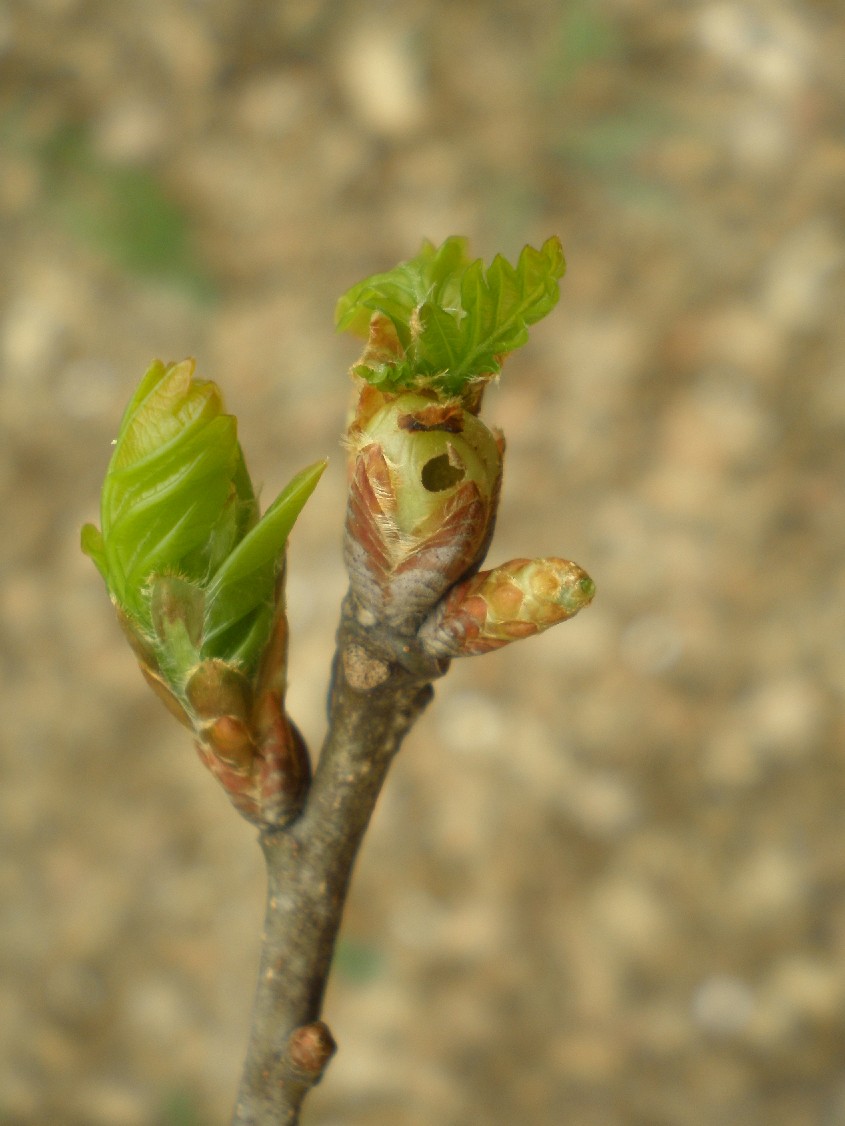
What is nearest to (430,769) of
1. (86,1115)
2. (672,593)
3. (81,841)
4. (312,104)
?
(672,593)

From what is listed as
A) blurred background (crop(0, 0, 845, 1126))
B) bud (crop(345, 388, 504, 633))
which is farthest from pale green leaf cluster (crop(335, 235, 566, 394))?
blurred background (crop(0, 0, 845, 1126))

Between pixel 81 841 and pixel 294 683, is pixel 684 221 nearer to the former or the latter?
pixel 294 683

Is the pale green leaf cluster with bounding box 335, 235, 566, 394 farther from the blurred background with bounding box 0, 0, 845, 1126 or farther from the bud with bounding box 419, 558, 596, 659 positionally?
the blurred background with bounding box 0, 0, 845, 1126

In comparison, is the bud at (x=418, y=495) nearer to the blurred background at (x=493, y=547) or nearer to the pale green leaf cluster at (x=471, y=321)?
the pale green leaf cluster at (x=471, y=321)

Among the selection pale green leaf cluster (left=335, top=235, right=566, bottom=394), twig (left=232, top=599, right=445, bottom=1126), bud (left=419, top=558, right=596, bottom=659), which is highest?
pale green leaf cluster (left=335, top=235, right=566, bottom=394)

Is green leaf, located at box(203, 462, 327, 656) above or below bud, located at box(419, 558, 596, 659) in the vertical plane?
above

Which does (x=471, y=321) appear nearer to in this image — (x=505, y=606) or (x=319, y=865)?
(x=505, y=606)
